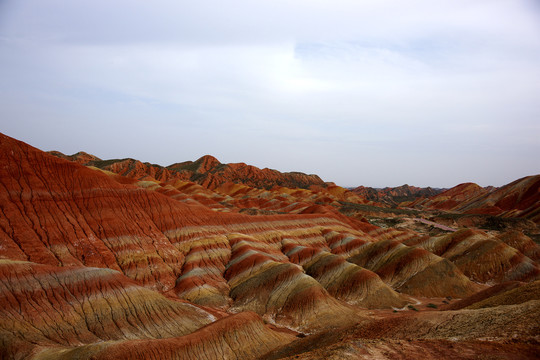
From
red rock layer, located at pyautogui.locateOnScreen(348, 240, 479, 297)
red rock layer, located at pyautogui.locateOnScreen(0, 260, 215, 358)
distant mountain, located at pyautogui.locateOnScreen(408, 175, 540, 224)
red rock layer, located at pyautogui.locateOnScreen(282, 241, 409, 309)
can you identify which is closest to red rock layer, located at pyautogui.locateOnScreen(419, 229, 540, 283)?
red rock layer, located at pyautogui.locateOnScreen(348, 240, 479, 297)

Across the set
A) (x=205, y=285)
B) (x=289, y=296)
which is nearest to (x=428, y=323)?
(x=289, y=296)

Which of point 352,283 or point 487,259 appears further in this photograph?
point 487,259

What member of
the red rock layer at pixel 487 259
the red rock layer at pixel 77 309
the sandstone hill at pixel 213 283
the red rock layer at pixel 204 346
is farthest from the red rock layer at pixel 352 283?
the red rock layer at pixel 77 309

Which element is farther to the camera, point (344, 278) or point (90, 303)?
point (344, 278)

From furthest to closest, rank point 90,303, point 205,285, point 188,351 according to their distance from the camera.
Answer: point 205,285 → point 90,303 → point 188,351

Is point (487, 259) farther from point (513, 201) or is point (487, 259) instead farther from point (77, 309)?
point (513, 201)

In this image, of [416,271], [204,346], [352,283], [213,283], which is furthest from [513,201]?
[204,346]

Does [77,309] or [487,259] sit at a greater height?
[487,259]

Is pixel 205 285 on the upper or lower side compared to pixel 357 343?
lower

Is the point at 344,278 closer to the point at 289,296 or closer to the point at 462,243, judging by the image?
the point at 289,296

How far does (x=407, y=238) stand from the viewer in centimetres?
8300

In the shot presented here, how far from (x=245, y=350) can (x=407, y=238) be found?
2644 inches

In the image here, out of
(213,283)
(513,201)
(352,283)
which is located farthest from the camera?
(513,201)

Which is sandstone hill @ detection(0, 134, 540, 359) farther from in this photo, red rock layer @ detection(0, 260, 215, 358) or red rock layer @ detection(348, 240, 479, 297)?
red rock layer @ detection(348, 240, 479, 297)
